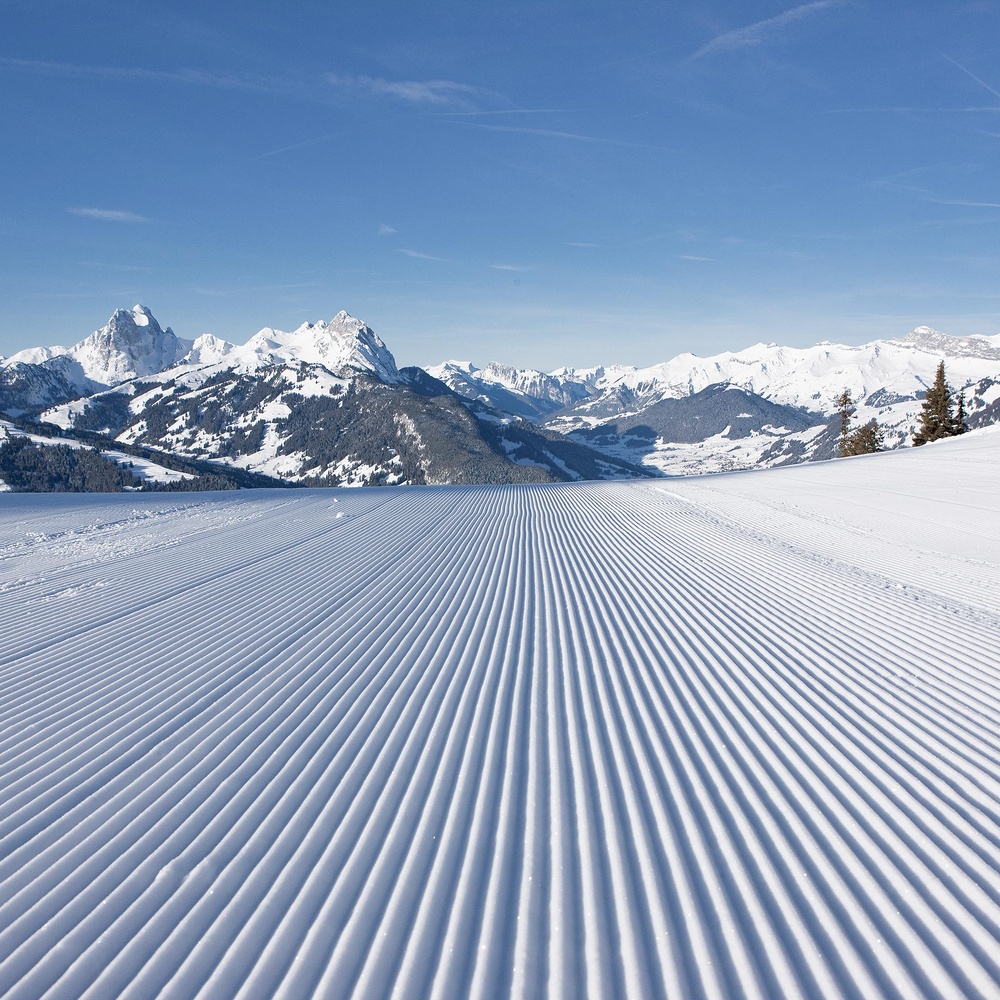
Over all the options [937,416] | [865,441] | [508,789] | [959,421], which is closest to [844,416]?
[865,441]

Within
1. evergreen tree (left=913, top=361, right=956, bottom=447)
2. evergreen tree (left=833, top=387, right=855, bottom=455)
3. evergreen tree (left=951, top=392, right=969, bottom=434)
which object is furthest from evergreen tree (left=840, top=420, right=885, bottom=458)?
evergreen tree (left=951, top=392, right=969, bottom=434)

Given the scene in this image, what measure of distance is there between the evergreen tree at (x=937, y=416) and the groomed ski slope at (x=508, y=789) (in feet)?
156

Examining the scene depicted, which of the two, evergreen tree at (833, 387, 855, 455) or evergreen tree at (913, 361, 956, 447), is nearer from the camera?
evergreen tree at (913, 361, 956, 447)

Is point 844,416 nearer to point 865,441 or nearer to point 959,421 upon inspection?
point 865,441

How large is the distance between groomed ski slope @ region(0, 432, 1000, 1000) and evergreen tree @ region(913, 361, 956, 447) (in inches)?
1867

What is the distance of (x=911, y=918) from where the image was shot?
142 inches

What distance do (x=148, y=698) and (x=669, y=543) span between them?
12.7 m

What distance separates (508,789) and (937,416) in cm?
5911

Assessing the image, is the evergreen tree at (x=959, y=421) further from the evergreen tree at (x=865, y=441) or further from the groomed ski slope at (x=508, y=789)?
the groomed ski slope at (x=508, y=789)

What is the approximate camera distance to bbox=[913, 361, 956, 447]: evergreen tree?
5157 centimetres

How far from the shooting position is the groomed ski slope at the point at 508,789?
3447 millimetres

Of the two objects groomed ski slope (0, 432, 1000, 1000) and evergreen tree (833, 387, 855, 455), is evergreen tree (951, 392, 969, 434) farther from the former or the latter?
groomed ski slope (0, 432, 1000, 1000)

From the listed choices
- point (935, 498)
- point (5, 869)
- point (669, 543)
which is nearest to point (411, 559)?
point (669, 543)

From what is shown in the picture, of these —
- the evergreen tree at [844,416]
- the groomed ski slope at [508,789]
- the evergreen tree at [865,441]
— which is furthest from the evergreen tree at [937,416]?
the groomed ski slope at [508,789]
